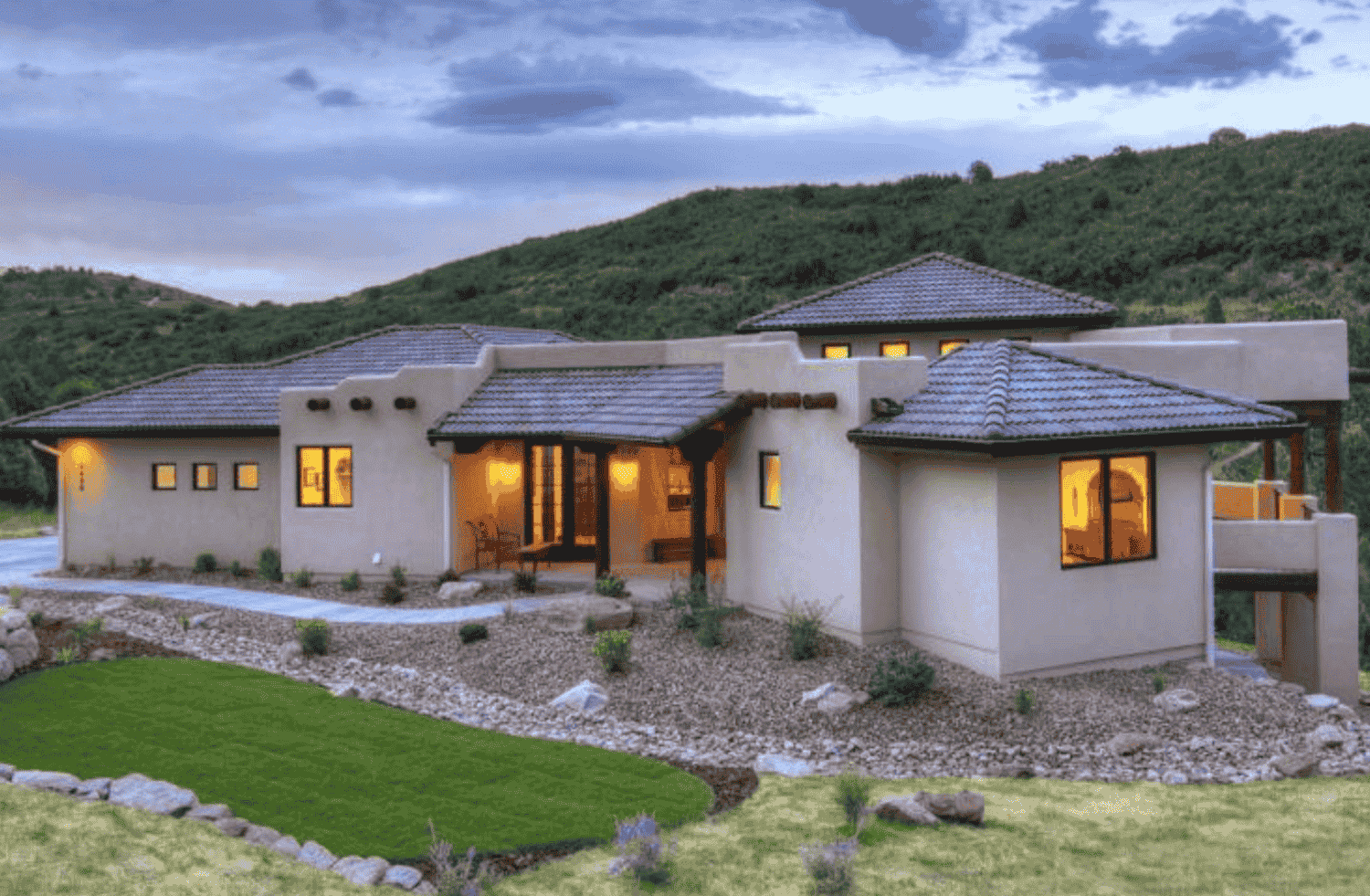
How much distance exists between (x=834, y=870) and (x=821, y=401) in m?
7.81

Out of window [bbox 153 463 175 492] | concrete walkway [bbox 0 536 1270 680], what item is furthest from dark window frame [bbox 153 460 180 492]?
concrete walkway [bbox 0 536 1270 680]

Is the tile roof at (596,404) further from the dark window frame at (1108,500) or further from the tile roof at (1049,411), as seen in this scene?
the dark window frame at (1108,500)

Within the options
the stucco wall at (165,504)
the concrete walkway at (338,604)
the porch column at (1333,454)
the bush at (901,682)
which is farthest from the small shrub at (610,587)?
the porch column at (1333,454)

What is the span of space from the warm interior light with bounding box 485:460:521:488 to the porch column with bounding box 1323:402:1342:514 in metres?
15.1

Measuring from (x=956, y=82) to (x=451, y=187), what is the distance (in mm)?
21458

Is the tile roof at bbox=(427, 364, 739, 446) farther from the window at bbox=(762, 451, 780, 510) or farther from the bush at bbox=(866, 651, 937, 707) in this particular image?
the bush at bbox=(866, 651, 937, 707)

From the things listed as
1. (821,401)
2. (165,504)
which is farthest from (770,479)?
(165,504)

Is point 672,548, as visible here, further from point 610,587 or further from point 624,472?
point 610,587

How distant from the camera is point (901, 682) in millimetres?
11391

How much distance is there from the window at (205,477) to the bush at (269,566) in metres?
2.30

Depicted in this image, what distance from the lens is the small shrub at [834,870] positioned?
22.1ft

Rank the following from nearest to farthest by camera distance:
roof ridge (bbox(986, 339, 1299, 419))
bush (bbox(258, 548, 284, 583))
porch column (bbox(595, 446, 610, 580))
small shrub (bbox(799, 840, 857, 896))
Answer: small shrub (bbox(799, 840, 857, 896))
roof ridge (bbox(986, 339, 1299, 419))
porch column (bbox(595, 446, 610, 580))
bush (bbox(258, 548, 284, 583))

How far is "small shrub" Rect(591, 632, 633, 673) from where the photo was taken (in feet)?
41.9

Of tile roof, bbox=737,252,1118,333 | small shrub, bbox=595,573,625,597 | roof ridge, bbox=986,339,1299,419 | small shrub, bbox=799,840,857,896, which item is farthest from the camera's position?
Answer: tile roof, bbox=737,252,1118,333
